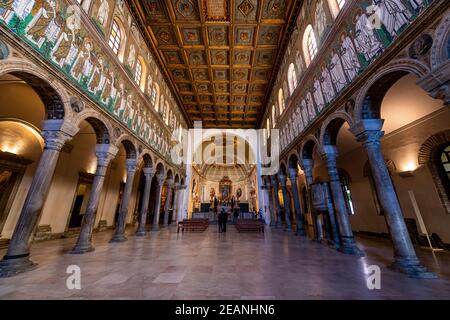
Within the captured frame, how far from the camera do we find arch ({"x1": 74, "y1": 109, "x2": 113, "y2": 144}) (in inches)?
240

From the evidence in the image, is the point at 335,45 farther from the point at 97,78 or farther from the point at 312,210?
the point at 97,78

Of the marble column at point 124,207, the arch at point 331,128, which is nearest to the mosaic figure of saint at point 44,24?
the marble column at point 124,207

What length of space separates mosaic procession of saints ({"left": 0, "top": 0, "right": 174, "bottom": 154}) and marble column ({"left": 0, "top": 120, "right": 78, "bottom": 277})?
191 centimetres

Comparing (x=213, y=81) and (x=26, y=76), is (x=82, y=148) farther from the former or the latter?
(x=213, y=81)

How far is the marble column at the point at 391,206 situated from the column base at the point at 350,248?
139 centimetres

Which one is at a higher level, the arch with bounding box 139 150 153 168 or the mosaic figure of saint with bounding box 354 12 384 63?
the mosaic figure of saint with bounding box 354 12 384 63

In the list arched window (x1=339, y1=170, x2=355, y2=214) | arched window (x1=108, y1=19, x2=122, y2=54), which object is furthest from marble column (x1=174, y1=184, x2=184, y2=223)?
arched window (x1=339, y1=170, x2=355, y2=214)

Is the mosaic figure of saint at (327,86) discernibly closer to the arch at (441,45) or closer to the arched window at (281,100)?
the arch at (441,45)

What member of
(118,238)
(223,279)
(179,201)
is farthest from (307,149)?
(179,201)

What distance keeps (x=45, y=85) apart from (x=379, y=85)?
344 inches

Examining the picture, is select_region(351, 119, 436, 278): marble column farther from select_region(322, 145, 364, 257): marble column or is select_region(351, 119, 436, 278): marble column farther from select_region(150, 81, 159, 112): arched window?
select_region(150, 81, 159, 112): arched window

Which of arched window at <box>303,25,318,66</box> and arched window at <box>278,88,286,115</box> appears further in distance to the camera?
arched window at <box>278,88,286,115</box>

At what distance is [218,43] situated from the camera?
39.5ft
